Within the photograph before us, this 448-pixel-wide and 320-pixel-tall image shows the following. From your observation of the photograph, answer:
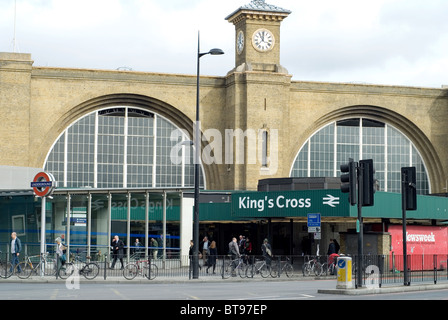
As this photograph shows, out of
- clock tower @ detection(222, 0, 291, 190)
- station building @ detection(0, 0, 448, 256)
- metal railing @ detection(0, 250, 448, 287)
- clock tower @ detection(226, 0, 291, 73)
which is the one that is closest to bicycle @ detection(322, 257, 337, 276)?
metal railing @ detection(0, 250, 448, 287)

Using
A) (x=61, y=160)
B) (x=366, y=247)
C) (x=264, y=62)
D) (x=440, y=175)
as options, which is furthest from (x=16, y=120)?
(x=440, y=175)

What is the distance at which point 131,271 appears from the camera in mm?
32562

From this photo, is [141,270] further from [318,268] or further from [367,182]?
[367,182]

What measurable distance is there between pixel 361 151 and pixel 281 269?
1191 inches

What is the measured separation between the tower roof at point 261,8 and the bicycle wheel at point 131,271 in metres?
32.1

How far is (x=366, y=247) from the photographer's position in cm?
4069

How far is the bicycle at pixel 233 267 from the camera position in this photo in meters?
35.9

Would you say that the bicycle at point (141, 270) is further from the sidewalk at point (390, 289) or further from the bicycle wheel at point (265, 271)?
the sidewalk at point (390, 289)

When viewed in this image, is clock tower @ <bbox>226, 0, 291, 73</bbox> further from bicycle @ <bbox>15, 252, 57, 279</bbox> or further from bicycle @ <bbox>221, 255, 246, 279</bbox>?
bicycle @ <bbox>15, 252, 57, 279</bbox>

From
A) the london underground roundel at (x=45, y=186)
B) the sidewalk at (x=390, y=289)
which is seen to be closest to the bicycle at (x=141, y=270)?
the london underground roundel at (x=45, y=186)

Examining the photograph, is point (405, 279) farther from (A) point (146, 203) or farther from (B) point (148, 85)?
(B) point (148, 85)

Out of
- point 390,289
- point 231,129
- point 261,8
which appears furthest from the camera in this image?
point 261,8

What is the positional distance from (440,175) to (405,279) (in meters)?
40.3

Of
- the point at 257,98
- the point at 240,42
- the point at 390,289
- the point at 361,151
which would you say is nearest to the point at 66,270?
the point at 390,289
